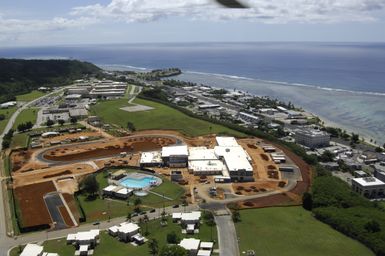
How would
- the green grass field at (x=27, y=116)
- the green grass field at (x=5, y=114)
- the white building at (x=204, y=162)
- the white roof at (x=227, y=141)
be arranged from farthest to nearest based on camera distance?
1. the green grass field at (x=27, y=116)
2. the green grass field at (x=5, y=114)
3. the white roof at (x=227, y=141)
4. the white building at (x=204, y=162)

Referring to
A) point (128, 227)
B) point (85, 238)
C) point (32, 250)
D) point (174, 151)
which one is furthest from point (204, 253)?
point (174, 151)

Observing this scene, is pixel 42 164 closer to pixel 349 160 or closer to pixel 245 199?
pixel 245 199

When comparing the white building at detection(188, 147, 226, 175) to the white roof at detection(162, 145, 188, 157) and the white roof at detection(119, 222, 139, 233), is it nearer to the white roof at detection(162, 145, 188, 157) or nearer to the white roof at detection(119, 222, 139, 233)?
the white roof at detection(162, 145, 188, 157)

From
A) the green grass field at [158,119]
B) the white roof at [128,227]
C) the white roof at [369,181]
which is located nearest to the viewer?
the white roof at [128,227]

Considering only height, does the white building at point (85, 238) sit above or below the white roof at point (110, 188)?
below

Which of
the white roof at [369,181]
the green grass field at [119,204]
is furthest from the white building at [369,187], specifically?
the green grass field at [119,204]

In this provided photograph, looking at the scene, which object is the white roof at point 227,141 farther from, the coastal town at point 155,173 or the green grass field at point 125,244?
the green grass field at point 125,244
